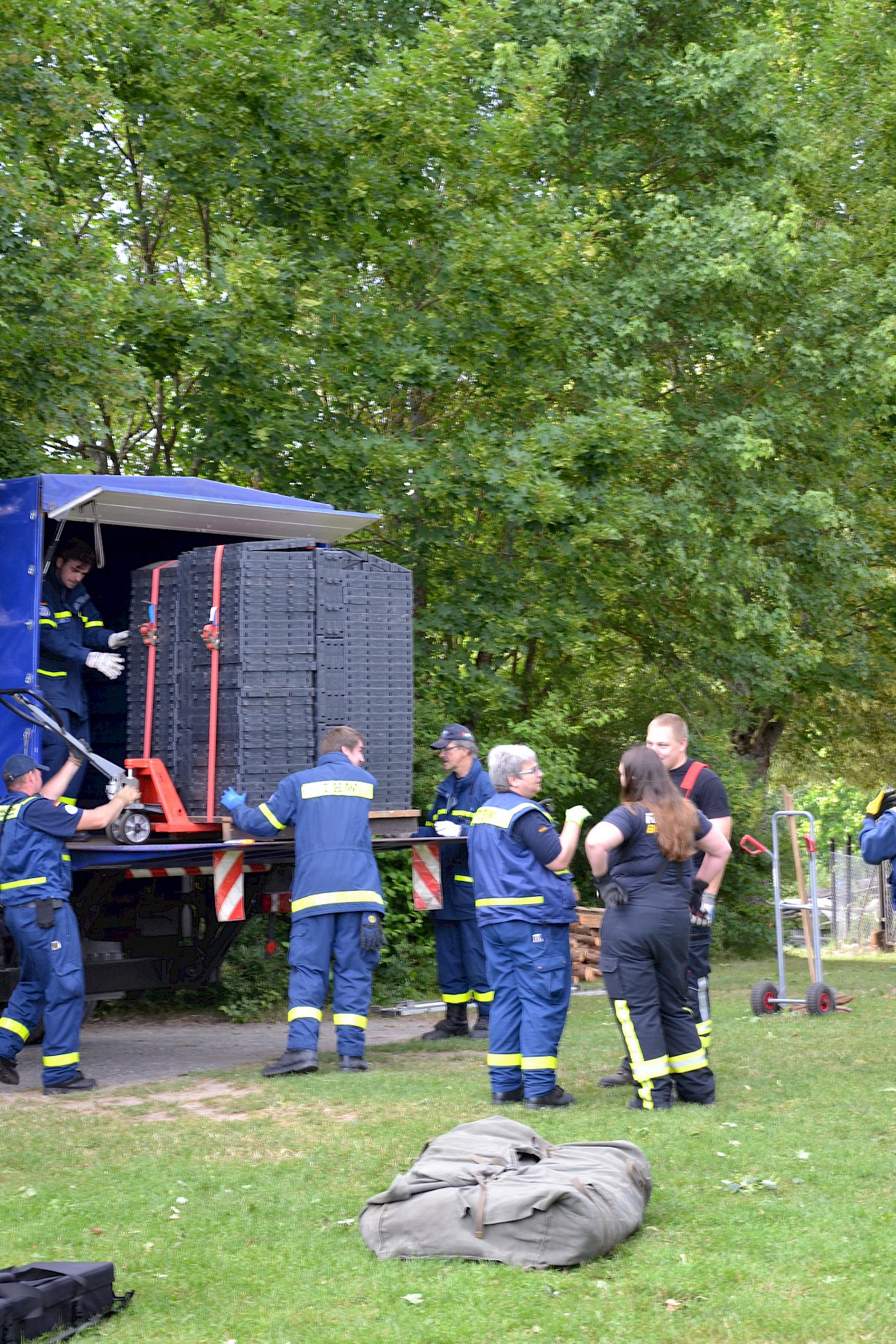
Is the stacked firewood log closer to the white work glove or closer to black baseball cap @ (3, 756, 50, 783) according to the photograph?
the white work glove

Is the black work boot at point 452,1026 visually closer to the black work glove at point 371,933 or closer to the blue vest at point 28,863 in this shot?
the black work glove at point 371,933

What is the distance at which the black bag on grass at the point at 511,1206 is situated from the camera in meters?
4.48

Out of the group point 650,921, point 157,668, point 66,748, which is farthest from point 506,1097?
point 66,748

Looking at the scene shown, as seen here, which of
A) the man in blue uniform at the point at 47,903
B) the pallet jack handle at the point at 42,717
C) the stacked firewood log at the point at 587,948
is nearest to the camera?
the man in blue uniform at the point at 47,903

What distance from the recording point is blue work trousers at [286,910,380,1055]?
26.5 ft

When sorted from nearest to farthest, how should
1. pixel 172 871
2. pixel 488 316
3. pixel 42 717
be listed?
pixel 42 717 → pixel 172 871 → pixel 488 316

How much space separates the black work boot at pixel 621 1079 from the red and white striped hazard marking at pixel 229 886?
7.70ft

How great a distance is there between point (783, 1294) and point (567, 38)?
14059 millimetres

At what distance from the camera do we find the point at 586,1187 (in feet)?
15.1

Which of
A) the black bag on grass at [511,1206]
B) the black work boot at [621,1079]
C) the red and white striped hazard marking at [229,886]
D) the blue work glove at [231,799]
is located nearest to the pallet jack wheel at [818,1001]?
the black work boot at [621,1079]

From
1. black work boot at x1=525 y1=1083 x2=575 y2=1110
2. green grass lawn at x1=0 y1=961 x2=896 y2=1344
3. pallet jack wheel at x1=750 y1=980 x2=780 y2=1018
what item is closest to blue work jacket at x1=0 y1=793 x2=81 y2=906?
green grass lawn at x1=0 y1=961 x2=896 y2=1344

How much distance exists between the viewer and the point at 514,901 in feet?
22.7

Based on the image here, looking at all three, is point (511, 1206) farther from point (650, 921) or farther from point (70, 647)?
point (70, 647)

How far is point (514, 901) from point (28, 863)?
2.71 meters
